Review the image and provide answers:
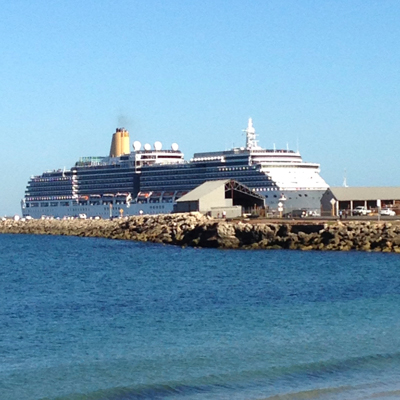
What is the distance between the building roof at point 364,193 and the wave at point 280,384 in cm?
4122

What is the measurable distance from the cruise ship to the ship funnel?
1.94 metres

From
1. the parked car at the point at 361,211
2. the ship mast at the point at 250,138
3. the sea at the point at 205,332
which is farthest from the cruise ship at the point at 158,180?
the sea at the point at 205,332

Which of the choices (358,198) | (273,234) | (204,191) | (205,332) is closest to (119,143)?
(204,191)

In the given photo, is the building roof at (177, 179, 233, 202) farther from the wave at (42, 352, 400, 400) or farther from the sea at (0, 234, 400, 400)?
the wave at (42, 352, 400, 400)

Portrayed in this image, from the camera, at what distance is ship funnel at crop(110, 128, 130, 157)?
4203 inches

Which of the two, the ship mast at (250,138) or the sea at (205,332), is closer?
the sea at (205,332)

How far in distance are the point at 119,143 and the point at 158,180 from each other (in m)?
18.3

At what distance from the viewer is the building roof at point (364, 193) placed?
183 feet

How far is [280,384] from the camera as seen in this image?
13.6 metres

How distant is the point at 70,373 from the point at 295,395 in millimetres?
3684

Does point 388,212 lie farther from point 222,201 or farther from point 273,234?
point 273,234

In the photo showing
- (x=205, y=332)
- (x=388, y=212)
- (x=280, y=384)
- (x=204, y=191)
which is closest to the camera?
(x=280, y=384)

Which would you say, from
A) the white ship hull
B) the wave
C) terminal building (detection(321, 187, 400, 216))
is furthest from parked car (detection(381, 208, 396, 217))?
the wave

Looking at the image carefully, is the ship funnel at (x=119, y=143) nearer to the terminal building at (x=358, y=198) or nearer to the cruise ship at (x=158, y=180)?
the cruise ship at (x=158, y=180)
